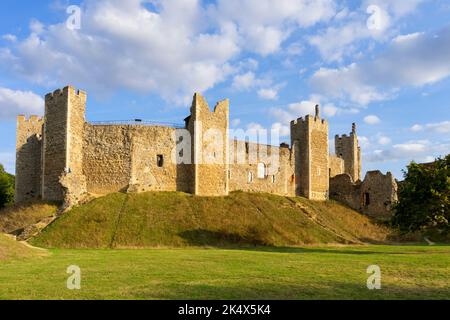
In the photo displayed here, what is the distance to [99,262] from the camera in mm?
20422

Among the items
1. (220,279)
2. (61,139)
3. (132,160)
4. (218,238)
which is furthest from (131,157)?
(220,279)

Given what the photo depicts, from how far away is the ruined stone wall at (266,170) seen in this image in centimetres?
4578

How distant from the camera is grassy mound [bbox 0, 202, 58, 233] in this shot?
33438mm

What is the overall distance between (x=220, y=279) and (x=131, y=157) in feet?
85.5

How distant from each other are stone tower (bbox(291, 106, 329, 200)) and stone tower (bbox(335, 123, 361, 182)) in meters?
10.0

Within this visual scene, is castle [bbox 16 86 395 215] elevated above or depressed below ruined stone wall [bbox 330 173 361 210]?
above

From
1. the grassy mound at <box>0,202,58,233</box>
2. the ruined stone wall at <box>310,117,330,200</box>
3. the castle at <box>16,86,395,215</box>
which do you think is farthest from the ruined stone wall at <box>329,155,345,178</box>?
the grassy mound at <box>0,202,58,233</box>

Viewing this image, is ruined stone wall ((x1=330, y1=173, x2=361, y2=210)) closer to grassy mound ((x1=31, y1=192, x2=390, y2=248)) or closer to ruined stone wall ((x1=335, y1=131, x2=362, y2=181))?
ruined stone wall ((x1=335, y1=131, x2=362, y2=181))

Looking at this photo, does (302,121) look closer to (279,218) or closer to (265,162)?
(265,162)

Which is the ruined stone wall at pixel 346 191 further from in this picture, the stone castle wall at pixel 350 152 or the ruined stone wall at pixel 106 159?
the ruined stone wall at pixel 106 159

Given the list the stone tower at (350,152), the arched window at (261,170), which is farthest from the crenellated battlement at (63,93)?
the stone tower at (350,152)

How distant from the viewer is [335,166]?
5944 cm

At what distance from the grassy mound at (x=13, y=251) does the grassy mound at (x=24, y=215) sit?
935 centimetres

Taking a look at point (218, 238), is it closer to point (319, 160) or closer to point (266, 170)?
point (266, 170)
